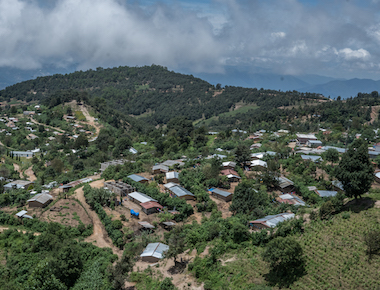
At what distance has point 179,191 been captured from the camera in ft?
91.4

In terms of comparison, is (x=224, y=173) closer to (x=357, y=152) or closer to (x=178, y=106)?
(x=357, y=152)

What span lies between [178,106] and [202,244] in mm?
117653

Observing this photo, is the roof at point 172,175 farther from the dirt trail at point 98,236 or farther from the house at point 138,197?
the dirt trail at point 98,236

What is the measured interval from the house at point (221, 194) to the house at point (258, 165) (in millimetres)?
6664

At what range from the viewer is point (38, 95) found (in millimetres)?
134125

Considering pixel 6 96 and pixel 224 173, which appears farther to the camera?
pixel 6 96

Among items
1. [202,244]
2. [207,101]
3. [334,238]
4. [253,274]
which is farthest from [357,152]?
[207,101]

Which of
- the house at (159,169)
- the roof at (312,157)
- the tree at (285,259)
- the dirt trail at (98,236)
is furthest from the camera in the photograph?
the house at (159,169)

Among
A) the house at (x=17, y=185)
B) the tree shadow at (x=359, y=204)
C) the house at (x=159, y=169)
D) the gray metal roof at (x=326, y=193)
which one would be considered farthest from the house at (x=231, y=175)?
the house at (x=17, y=185)

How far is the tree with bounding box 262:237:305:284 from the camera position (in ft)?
43.2

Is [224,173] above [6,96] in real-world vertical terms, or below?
below

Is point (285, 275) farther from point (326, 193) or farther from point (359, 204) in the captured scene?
point (326, 193)

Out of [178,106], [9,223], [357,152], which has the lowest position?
[9,223]

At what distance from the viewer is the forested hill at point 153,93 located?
119562mm
